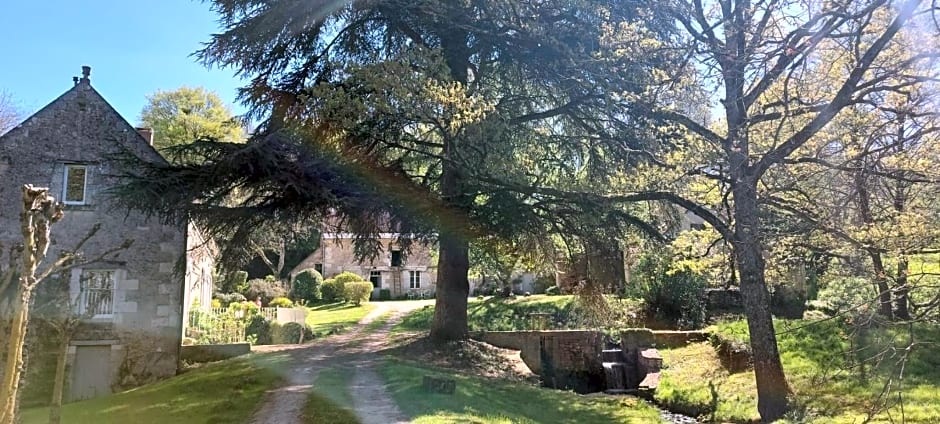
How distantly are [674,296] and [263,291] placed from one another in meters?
21.1

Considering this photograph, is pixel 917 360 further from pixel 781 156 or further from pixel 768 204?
pixel 781 156

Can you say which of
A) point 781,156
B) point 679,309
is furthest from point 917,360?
point 679,309

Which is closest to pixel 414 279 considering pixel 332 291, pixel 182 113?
pixel 332 291

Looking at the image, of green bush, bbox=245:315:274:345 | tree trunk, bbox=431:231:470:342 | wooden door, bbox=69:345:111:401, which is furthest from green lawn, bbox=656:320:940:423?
wooden door, bbox=69:345:111:401

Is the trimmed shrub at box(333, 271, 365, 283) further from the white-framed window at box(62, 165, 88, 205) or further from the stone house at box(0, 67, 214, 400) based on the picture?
the white-framed window at box(62, 165, 88, 205)

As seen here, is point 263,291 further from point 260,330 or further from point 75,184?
point 75,184

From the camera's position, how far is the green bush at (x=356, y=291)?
115 ft

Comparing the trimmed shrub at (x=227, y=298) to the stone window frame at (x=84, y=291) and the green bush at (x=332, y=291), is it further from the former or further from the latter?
the stone window frame at (x=84, y=291)

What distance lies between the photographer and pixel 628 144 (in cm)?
1241

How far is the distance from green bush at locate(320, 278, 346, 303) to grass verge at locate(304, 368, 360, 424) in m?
24.1

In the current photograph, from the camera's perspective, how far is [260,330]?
20.3 m

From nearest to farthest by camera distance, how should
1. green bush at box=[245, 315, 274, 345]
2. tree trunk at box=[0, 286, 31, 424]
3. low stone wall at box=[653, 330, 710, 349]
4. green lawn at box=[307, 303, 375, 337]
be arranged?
tree trunk at box=[0, 286, 31, 424] → low stone wall at box=[653, 330, 710, 349] → green bush at box=[245, 315, 274, 345] → green lawn at box=[307, 303, 375, 337]

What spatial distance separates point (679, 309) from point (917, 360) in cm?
971

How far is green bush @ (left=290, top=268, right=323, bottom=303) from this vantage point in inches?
1428
